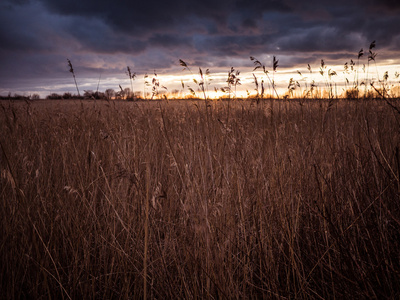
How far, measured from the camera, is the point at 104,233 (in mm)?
1628

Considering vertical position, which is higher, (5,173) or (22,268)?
(5,173)

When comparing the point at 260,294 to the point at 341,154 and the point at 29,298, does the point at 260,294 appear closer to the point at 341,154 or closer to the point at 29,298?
the point at 29,298

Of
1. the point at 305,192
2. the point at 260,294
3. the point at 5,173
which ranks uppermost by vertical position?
the point at 5,173

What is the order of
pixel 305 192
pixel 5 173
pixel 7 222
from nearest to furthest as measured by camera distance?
pixel 5 173 < pixel 7 222 < pixel 305 192

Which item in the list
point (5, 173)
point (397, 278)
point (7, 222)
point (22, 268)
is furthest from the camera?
point (7, 222)

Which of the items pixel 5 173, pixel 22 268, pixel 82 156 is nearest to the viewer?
pixel 5 173

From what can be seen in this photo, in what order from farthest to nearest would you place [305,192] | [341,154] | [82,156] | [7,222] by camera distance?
[82,156] < [341,154] < [305,192] < [7,222]

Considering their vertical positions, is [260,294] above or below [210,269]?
below

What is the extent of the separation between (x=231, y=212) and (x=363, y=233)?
2.76ft

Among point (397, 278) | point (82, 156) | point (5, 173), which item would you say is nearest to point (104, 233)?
point (5, 173)

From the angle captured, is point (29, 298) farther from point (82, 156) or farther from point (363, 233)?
point (363, 233)

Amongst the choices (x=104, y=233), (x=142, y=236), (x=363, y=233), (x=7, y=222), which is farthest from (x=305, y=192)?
(x=7, y=222)

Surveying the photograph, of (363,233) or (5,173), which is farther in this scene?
(363,233)

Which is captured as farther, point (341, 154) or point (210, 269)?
point (341, 154)
